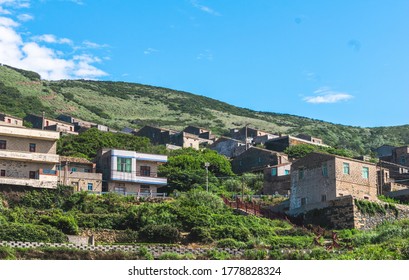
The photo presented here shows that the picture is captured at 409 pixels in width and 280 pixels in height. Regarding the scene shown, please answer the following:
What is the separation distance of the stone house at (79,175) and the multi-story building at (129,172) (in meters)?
0.81

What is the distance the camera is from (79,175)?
67.8 metres

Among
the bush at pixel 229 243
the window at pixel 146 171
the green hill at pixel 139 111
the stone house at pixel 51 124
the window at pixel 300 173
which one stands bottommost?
the bush at pixel 229 243

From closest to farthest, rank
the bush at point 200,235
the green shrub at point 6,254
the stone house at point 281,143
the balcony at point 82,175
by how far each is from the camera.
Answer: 1. the green shrub at point 6,254
2. the bush at point 200,235
3. the balcony at point 82,175
4. the stone house at point 281,143

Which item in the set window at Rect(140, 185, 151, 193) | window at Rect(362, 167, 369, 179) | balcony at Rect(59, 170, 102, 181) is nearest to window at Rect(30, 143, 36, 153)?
balcony at Rect(59, 170, 102, 181)

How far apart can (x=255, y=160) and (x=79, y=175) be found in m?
25.9

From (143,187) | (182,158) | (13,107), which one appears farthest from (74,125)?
(143,187)

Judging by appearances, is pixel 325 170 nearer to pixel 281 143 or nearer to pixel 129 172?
pixel 129 172

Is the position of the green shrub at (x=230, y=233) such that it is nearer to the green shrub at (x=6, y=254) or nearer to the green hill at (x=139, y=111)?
the green shrub at (x=6, y=254)

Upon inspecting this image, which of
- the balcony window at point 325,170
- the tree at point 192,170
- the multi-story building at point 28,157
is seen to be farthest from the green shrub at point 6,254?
the tree at point 192,170

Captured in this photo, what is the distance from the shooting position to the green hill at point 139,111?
487 feet

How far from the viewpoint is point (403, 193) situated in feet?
205

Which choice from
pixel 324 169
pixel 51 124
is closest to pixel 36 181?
pixel 324 169

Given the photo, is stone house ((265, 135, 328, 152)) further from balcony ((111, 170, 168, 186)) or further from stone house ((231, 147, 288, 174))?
balcony ((111, 170, 168, 186))

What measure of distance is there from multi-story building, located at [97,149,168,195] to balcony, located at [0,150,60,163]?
7.34 metres
